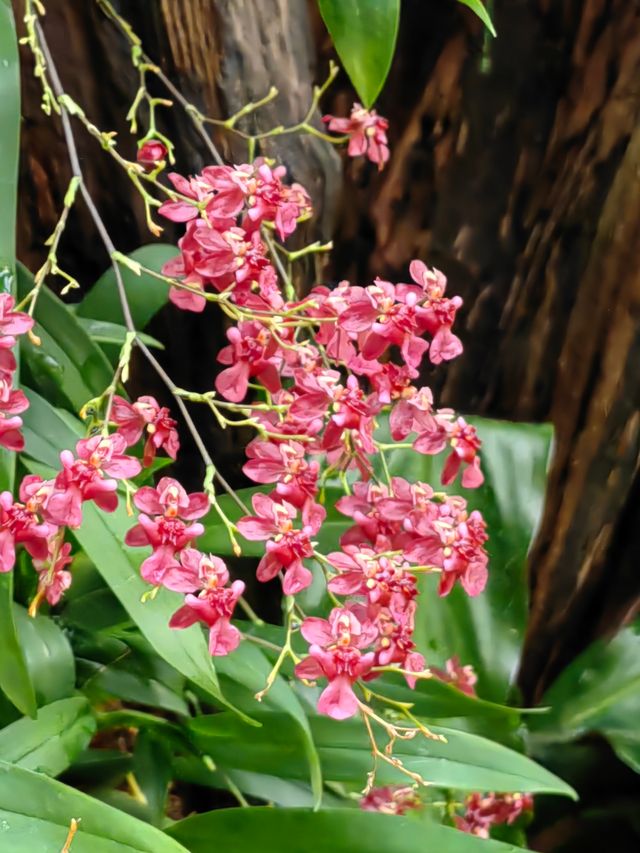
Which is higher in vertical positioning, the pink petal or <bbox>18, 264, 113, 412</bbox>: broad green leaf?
<bbox>18, 264, 113, 412</bbox>: broad green leaf

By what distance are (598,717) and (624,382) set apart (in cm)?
40

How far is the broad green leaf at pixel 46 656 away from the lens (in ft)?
2.04

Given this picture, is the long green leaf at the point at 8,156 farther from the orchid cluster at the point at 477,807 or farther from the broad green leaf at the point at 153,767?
the orchid cluster at the point at 477,807

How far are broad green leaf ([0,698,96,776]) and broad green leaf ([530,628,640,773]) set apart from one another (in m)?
0.60

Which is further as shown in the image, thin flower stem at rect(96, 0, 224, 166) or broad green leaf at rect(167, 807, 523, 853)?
thin flower stem at rect(96, 0, 224, 166)

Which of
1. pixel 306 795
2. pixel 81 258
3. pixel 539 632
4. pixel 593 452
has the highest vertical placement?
pixel 81 258

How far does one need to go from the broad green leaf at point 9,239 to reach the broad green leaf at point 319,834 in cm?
18

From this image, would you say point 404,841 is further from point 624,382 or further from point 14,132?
point 624,382

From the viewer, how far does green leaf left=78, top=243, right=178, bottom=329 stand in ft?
2.48

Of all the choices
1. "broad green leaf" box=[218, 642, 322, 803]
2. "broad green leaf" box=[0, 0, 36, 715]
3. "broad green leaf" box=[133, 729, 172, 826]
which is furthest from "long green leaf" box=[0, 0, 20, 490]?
"broad green leaf" box=[133, 729, 172, 826]

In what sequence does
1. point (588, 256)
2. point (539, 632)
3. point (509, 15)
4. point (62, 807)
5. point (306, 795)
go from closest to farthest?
point (62, 807)
point (306, 795)
point (509, 15)
point (588, 256)
point (539, 632)

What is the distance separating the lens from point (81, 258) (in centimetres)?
89

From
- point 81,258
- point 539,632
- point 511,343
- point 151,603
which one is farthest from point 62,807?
point 539,632

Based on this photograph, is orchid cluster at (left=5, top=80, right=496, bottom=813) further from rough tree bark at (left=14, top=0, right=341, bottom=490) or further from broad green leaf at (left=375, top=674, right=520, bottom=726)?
rough tree bark at (left=14, top=0, right=341, bottom=490)
